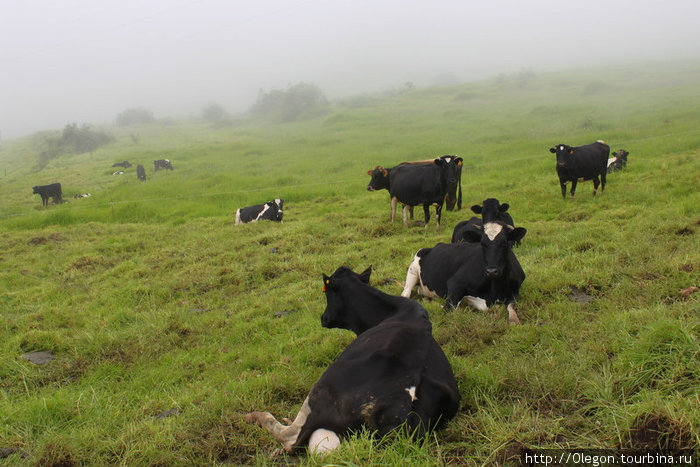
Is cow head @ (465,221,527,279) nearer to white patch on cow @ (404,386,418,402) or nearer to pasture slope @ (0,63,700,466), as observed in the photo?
pasture slope @ (0,63,700,466)

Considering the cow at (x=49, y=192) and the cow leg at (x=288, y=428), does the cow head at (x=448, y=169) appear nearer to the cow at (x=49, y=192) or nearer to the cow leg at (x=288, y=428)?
the cow leg at (x=288, y=428)

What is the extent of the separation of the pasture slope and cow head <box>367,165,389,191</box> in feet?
2.40

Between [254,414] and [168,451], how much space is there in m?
0.73

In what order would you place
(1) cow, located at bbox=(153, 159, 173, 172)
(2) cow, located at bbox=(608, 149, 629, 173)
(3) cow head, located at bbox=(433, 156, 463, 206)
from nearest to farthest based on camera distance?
(3) cow head, located at bbox=(433, 156, 463, 206) → (2) cow, located at bbox=(608, 149, 629, 173) → (1) cow, located at bbox=(153, 159, 173, 172)

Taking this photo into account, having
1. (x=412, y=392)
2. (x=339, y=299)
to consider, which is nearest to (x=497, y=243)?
(x=339, y=299)

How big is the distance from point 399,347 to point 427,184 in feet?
30.9

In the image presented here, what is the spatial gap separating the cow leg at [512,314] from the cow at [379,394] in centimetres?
191

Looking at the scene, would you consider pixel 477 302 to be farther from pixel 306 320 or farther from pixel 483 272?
pixel 306 320

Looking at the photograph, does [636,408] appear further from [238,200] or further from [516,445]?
[238,200]

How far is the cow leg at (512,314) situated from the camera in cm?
617

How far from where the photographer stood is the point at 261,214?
1568 centimetres

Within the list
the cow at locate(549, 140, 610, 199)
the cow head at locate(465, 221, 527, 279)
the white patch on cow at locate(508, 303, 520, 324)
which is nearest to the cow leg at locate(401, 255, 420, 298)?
the cow head at locate(465, 221, 527, 279)

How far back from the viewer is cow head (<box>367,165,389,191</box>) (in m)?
15.2

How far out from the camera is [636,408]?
11.2ft
